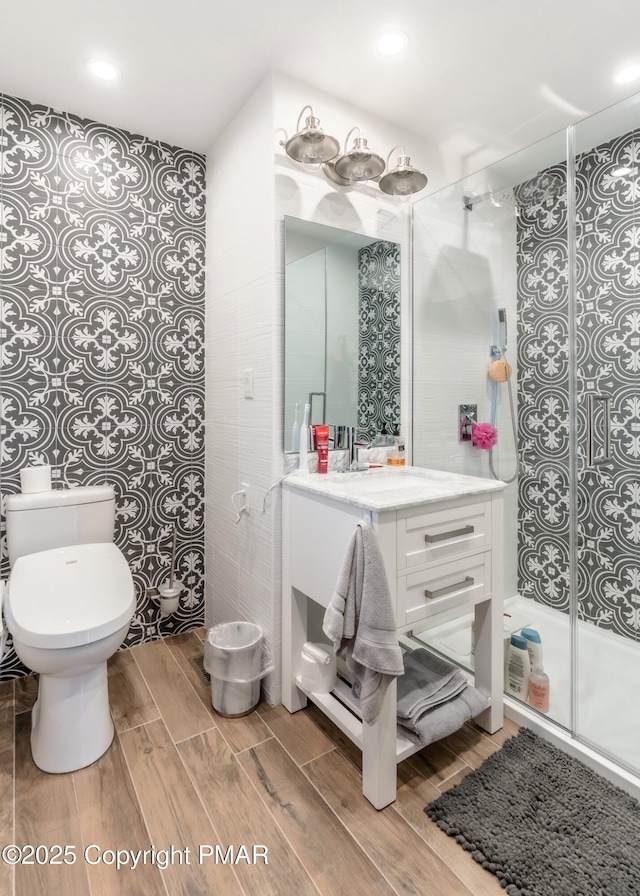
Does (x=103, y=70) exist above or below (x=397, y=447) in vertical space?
above

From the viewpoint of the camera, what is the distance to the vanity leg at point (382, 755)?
134 cm

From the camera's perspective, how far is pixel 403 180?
192cm

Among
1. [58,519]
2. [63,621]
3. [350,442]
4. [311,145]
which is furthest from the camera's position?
[350,442]

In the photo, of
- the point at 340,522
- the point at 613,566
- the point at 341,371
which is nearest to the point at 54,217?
the point at 341,371

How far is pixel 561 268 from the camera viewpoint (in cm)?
198

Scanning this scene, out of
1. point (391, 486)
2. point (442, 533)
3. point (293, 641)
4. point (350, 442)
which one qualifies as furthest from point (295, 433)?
point (293, 641)

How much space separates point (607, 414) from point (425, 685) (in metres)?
1.21

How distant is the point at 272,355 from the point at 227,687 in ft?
4.17

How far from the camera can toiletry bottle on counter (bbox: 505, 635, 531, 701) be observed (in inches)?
69.0

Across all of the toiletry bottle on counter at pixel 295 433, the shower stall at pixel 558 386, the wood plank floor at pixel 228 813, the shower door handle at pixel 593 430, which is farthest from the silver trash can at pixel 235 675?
the shower door handle at pixel 593 430

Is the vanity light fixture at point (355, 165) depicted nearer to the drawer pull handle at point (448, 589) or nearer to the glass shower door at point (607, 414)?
the glass shower door at point (607, 414)

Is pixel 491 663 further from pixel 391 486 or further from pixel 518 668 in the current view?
pixel 391 486

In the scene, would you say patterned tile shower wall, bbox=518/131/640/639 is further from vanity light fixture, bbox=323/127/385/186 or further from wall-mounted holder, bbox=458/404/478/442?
vanity light fixture, bbox=323/127/385/186

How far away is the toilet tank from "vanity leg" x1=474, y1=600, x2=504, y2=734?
5.07ft
